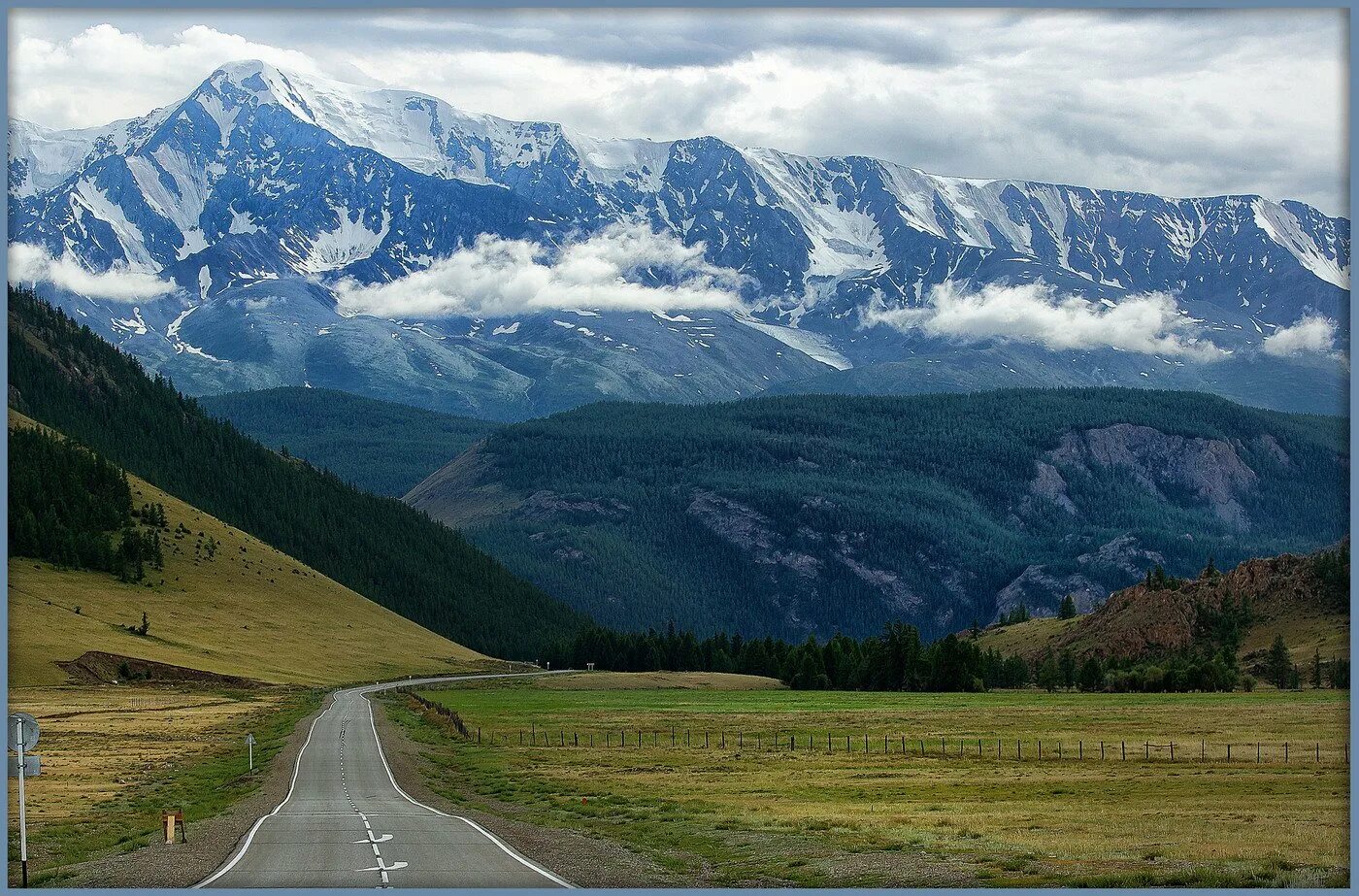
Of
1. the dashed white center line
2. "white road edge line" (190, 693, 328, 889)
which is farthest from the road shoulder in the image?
the dashed white center line

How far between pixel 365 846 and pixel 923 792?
3100 cm

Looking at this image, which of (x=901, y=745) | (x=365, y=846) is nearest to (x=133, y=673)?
(x=901, y=745)

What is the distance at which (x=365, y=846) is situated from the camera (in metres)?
55.2

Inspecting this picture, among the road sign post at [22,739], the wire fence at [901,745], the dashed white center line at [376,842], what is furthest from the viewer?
the wire fence at [901,745]

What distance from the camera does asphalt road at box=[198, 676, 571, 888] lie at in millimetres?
48062

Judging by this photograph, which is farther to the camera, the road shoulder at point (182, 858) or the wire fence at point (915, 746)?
the wire fence at point (915, 746)

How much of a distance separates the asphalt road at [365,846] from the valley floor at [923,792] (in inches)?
115

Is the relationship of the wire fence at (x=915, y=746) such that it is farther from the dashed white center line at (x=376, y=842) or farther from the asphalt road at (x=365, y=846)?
the dashed white center line at (x=376, y=842)

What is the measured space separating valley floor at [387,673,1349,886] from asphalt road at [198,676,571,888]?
2.93 meters

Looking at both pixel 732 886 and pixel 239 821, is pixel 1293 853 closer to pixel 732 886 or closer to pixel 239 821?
pixel 732 886

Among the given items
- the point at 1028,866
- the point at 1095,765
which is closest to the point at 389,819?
the point at 1028,866

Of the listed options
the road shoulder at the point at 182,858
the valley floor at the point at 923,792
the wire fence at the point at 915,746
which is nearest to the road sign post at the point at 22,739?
the road shoulder at the point at 182,858

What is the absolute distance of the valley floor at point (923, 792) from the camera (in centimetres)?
5094

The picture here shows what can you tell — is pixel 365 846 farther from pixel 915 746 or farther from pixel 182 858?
pixel 915 746
